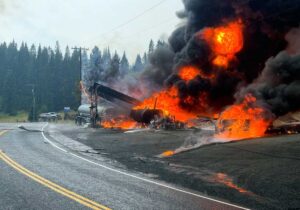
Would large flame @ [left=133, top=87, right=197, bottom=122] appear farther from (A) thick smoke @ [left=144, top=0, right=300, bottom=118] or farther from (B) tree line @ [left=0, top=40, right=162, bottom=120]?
(B) tree line @ [left=0, top=40, right=162, bottom=120]

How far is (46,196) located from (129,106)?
3327 centimetres

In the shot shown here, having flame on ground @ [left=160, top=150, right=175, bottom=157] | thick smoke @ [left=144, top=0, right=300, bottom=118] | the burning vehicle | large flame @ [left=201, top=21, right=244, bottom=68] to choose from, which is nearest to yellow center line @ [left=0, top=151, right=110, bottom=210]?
flame on ground @ [left=160, top=150, right=175, bottom=157]

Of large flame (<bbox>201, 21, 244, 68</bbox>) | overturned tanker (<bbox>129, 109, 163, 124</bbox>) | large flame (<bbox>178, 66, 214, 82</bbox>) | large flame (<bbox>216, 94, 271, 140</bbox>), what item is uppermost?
large flame (<bbox>201, 21, 244, 68</bbox>)

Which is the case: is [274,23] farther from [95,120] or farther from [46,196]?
[46,196]

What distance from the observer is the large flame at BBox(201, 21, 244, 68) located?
34.2 meters

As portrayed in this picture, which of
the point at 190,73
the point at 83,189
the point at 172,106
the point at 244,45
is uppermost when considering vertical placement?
the point at 244,45

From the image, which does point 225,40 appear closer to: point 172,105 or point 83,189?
point 172,105

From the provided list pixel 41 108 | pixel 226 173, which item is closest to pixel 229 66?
pixel 226 173

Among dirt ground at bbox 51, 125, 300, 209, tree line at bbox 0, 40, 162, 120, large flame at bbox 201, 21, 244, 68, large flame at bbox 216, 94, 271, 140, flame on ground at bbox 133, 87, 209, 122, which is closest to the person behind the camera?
dirt ground at bbox 51, 125, 300, 209

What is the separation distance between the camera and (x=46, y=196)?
10219mm

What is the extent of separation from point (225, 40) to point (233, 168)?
21471 millimetres

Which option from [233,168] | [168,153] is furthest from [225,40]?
[233,168]

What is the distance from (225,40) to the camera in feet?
113

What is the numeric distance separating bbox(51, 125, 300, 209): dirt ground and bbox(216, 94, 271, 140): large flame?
316cm
